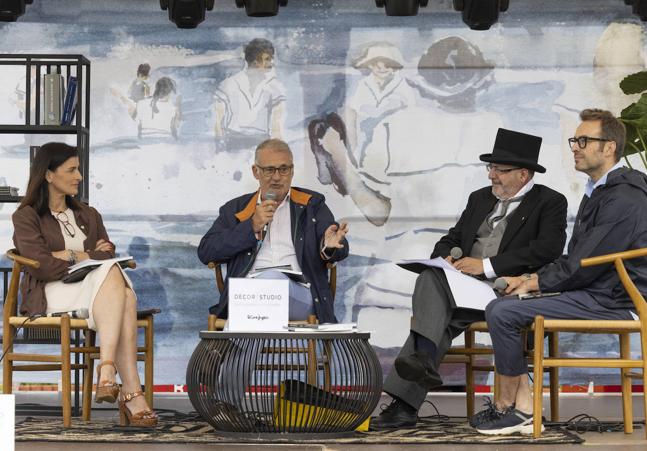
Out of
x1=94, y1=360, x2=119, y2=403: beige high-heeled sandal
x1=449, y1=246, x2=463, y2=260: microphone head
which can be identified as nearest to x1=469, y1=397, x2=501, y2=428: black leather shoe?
x1=449, y1=246, x2=463, y2=260: microphone head

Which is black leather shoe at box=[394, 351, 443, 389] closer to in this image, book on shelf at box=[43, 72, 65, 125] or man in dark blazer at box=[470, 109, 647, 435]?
man in dark blazer at box=[470, 109, 647, 435]

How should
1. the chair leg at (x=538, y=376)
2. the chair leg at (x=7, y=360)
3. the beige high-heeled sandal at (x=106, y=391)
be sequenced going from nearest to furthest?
1. the chair leg at (x=538, y=376)
2. the beige high-heeled sandal at (x=106, y=391)
3. the chair leg at (x=7, y=360)

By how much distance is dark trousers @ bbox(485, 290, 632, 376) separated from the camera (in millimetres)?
4469

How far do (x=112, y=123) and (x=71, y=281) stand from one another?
7.37 ft

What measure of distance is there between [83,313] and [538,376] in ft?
6.21

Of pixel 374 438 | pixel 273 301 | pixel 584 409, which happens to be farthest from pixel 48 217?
pixel 584 409

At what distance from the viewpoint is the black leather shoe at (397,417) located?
468 cm

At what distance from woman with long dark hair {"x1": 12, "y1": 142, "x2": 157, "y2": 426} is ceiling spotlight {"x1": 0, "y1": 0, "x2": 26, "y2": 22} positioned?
176 cm

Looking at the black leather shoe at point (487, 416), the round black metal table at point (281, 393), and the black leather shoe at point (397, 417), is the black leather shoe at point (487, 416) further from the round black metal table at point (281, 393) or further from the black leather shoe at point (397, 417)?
the round black metal table at point (281, 393)

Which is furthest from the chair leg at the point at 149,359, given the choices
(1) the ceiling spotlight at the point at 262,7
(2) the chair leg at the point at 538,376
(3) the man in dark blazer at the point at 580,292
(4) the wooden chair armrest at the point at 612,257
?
(1) the ceiling spotlight at the point at 262,7

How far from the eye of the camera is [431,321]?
4691 millimetres

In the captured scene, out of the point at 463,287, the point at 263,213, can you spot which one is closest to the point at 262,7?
the point at 263,213

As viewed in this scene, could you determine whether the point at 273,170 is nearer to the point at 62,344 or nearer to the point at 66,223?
the point at 66,223

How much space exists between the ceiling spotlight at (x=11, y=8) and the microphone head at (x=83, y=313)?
2.58 meters
